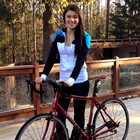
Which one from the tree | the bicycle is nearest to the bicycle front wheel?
the bicycle

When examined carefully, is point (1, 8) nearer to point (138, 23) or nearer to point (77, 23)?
point (77, 23)

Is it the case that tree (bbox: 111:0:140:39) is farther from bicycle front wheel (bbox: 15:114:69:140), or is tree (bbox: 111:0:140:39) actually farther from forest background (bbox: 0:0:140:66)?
bicycle front wheel (bbox: 15:114:69:140)

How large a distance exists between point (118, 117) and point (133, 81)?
270 centimetres

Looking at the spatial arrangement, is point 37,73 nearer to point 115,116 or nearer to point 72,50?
point 115,116

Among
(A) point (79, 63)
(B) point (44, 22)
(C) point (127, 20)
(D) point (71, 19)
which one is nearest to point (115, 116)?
(A) point (79, 63)

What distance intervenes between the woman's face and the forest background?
654cm

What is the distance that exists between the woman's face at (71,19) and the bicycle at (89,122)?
0.64m

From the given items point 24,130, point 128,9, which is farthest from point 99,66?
point 128,9

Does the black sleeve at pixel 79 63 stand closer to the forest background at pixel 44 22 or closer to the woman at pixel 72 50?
the woman at pixel 72 50

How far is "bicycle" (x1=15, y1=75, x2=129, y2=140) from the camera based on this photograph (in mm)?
1833

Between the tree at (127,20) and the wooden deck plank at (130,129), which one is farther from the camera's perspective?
the tree at (127,20)

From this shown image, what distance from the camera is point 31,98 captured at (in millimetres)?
3826

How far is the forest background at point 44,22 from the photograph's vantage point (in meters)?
9.53

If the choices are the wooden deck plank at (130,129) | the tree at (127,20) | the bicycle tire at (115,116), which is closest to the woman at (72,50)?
the bicycle tire at (115,116)
